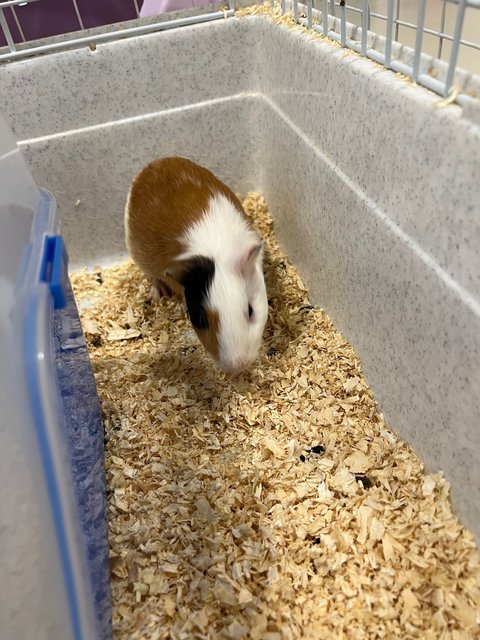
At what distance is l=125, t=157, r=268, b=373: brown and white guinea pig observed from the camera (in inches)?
52.4

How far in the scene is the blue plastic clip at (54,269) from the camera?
86 cm

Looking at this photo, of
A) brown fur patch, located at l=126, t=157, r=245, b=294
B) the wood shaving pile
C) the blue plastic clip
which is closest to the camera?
the blue plastic clip

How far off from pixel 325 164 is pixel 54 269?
2.44ft

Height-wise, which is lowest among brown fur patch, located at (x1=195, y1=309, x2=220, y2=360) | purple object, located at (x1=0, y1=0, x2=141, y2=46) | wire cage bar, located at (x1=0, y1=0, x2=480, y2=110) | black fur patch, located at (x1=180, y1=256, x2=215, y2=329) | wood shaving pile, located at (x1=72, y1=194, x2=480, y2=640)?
wood shaving pile, located at (x1=72, y1=194, x2=480, y2=640)

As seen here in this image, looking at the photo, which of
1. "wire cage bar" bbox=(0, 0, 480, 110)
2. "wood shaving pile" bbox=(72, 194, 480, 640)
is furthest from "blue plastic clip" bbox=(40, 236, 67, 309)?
"wire cage bar" bbox=(0, 0, 480, 110)

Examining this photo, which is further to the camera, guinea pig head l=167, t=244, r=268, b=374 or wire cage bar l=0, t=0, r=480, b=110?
guinea pig head l=167, t=244, r=268, b=374

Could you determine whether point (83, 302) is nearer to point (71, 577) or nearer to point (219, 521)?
point (219, 521)

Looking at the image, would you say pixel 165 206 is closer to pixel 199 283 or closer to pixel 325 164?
pixel 199 283

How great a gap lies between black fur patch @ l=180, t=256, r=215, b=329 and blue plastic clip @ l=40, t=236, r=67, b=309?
44 cm

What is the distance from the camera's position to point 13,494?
0.87 metres

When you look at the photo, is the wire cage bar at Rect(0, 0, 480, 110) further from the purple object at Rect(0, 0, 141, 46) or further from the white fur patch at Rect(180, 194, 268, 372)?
the purple object at Rect(0, 0, 141, 46)

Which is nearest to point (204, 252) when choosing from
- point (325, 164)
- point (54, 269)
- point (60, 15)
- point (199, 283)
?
point (199, 283)

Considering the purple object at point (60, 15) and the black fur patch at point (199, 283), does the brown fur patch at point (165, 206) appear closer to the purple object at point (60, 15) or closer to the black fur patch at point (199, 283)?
the black fur patch at point (199, 283)

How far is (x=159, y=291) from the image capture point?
5.99 ft
